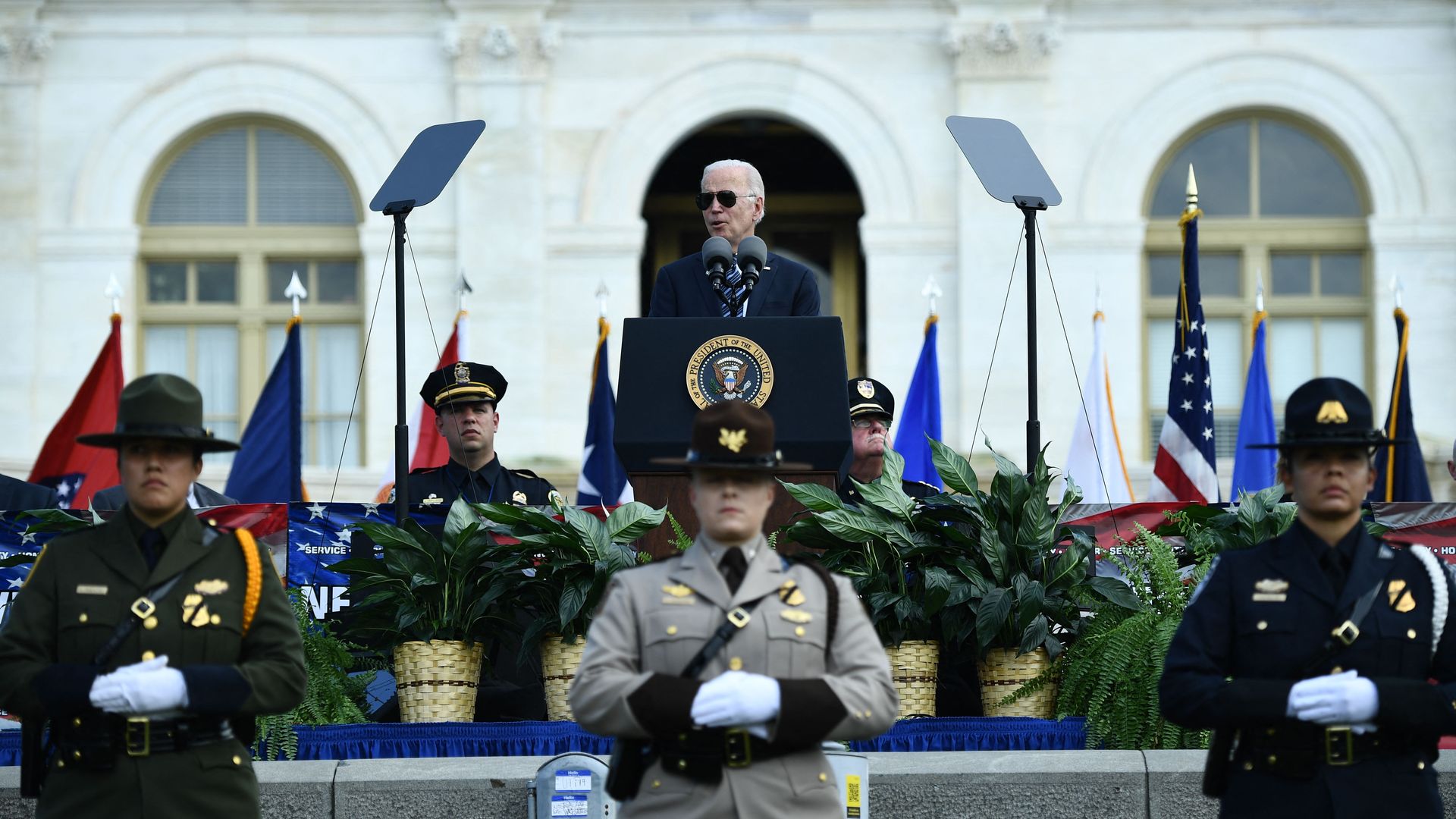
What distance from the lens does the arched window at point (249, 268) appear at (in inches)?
723

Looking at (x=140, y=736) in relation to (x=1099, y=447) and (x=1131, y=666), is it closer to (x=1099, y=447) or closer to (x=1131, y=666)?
(x=1131, y=666)

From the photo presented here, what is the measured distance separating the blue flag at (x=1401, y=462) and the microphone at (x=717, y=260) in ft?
22.0

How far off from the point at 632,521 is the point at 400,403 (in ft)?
5.29

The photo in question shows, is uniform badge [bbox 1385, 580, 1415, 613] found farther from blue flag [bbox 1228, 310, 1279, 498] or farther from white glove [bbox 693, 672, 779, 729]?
blue flag [bbox 1228, 310, 1279, 498]

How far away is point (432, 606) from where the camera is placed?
7227 millimetres

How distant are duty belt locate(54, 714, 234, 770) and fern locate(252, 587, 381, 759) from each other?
5.75 feet

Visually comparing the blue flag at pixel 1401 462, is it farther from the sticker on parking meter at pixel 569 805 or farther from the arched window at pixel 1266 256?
the sticker on parking meter at pixel 569 805

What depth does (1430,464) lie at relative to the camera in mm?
17109

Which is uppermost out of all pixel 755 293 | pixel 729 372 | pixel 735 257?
pixel 735 257

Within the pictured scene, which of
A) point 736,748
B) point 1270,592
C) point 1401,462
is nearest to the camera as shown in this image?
point 736,748

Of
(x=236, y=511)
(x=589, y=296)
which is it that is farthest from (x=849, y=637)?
(x=589, y=296)

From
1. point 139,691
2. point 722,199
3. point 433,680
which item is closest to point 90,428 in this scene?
point 722,199

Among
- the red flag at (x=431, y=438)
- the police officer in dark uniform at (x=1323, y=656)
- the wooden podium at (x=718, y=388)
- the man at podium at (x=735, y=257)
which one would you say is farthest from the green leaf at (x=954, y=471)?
the red flag at (x=431, y=438)

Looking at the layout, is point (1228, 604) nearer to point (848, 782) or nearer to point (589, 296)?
point (848, 782)
